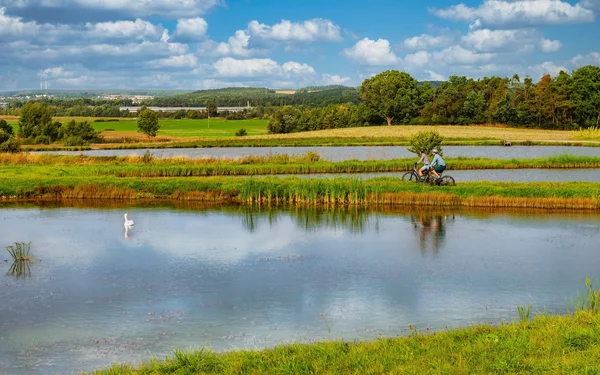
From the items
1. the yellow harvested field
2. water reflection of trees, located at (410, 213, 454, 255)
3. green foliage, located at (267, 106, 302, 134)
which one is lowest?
water reflection of trees, located at (410, 213, 454, 255)

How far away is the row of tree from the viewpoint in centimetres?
9031

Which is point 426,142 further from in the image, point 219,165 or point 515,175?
point 219,165

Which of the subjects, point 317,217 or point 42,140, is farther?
point 42,140

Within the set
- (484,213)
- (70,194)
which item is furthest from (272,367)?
(70,194)

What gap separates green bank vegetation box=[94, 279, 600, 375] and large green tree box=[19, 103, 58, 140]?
7644 cm

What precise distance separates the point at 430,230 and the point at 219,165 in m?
19.8

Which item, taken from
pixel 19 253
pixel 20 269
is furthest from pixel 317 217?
pixel 20 269

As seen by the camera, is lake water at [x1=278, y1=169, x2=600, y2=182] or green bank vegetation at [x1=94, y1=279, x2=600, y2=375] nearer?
green bank vegetation at [x1=94, y1=279, x2=600, y2=375]

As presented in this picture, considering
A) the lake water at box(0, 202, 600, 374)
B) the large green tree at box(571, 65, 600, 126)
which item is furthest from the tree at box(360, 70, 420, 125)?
the lake water at box(0, 202, 600, 374)

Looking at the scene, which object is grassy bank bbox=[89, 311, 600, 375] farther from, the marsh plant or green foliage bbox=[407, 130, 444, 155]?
green foliage bbox=[407, 130, 444, 155]

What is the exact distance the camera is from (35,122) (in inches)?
3260

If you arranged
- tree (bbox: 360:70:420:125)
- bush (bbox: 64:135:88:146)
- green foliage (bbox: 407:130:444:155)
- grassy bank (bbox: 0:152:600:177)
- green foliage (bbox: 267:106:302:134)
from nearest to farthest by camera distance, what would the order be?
green foliage (bbox: 407:130:444:155), grassy bank (bbox: 0:152:600:177), bush (bbox: 64:135:88:146), tree (bbox: 360:70:420:125), green foliage (bbox: 267:106:302:134)

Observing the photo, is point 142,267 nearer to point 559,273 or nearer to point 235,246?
point 235,246

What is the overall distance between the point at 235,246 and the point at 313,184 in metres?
9.11
